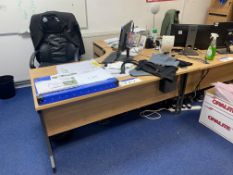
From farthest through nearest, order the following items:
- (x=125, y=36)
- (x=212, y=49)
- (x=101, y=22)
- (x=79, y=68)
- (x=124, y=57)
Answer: (x=101, y=22) < (x=124, y=57) < (x=212, y=49) < (x=125, y=36) < (x=79, y=68)

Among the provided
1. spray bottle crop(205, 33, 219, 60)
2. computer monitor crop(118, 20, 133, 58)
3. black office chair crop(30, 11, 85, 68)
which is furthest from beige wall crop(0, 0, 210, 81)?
spray bottle crop(205, 33, 219, 60)

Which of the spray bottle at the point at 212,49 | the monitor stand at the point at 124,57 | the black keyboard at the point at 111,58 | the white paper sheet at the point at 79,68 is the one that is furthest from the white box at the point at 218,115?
the white paper sheet at the point at 79,68

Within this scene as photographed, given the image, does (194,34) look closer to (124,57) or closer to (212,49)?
(212,49)

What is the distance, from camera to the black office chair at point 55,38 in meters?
2.45

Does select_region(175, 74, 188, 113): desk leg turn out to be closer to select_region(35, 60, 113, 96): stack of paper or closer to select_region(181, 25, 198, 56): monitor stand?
select_region(181, 25, 198, 56): monitor stand

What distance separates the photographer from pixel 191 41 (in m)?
2.39

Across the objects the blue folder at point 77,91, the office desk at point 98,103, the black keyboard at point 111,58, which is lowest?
the office desk at point 98,103

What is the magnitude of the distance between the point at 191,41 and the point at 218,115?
0.92 metres

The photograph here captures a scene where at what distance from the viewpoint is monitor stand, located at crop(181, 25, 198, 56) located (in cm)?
231

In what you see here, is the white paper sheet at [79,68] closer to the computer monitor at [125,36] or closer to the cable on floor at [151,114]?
the computer monitor at [125,36]

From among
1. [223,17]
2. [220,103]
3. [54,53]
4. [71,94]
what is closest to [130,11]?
[54,53]

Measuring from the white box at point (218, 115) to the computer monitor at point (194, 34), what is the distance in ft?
2.08

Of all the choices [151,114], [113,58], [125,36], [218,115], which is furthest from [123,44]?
[218,115]

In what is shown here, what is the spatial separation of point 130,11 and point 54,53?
5.23 feet
